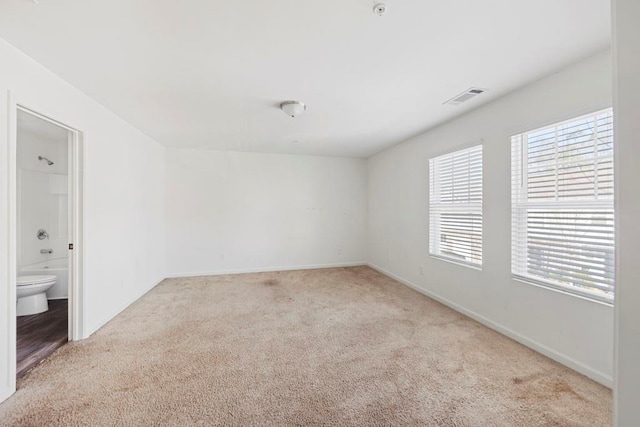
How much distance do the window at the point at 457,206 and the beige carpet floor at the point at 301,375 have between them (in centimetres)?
84

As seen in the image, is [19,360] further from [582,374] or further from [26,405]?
[582,374]

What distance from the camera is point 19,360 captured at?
7.47 feet

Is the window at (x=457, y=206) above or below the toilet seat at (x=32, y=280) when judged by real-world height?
above

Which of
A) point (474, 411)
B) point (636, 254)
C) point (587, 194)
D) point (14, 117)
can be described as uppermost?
point (14, 117)

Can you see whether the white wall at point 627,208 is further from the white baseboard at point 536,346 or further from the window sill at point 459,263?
the window sill at point 459,263

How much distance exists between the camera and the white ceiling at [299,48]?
157 centimetres

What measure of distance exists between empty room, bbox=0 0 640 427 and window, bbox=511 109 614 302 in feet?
0.06

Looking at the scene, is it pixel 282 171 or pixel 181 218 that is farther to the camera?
pixel 282 171

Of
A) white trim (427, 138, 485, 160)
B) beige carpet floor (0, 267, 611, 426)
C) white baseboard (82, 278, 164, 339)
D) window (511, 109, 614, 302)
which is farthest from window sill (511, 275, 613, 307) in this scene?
white baseboard (82, 278, 164, 339)

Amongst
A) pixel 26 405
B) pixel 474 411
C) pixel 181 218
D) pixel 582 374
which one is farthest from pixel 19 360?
pixel 582 374

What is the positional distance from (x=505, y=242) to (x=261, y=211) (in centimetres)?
418

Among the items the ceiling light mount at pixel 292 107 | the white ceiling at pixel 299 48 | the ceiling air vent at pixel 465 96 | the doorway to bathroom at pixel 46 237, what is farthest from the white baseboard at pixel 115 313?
the ceiling air vent at pixel 465 96

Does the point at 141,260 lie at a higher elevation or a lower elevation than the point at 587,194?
lower

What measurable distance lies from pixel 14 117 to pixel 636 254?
3343mm
